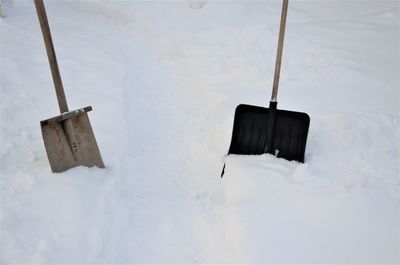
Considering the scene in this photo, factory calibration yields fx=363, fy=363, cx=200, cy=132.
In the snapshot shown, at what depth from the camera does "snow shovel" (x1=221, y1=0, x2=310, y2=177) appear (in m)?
2.79

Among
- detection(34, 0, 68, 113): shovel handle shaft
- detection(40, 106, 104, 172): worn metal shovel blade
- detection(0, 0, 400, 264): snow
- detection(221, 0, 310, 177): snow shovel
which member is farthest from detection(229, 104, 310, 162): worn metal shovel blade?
detection(34, 0, 68, 113): shovel handle shaft

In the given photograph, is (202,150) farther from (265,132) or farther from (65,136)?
(65,136)

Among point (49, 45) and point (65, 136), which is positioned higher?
point (49, 45)

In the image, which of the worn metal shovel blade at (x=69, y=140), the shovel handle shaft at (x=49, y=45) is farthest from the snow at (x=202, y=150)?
the shovel handle shaft at (x=49, y=45)

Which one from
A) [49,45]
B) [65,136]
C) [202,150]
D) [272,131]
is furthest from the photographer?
[202,150]

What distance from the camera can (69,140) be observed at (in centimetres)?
255

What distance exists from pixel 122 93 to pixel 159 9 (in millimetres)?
3323

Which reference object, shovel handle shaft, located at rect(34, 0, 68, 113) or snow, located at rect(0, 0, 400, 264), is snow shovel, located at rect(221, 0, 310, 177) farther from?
shovel handle shaft, located at rect(34, 0, 68, 113)

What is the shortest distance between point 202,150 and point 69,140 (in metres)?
1.20

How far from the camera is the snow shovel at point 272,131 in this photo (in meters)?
2.79

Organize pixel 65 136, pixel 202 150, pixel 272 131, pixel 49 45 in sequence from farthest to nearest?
1. pixel 202 150
2. pixel 272 131
3. pixel 65 136
4. pixel 49 45

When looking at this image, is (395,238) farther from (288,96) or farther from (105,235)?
(288,96)

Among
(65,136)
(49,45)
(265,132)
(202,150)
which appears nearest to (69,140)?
(65,136)

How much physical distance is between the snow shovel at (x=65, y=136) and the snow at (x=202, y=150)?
117 mm
